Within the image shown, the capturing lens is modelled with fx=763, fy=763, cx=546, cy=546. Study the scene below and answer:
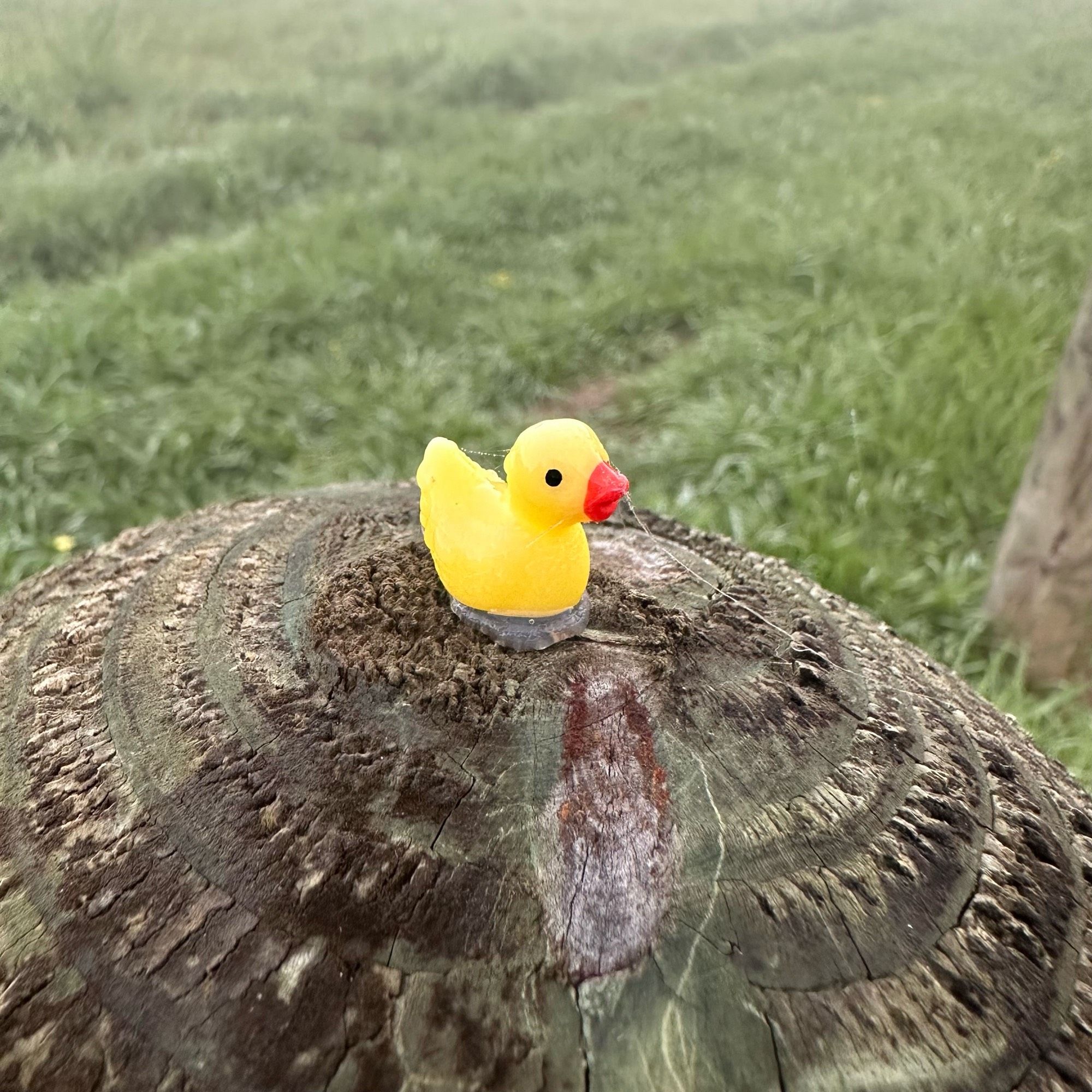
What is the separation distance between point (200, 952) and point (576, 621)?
64 centimetres

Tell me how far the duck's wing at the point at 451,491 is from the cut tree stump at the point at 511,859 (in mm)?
149

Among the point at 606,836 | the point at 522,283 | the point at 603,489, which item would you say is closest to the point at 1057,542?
the point at 603,489

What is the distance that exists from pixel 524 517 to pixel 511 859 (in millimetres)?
491

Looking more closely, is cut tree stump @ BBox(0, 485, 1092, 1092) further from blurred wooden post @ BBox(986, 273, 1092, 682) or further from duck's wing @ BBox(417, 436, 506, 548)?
blurred wooden post @ BBox(986, 273, 1092, 682)

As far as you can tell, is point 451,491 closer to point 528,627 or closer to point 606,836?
point 528,627

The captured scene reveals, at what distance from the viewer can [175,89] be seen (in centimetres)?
569

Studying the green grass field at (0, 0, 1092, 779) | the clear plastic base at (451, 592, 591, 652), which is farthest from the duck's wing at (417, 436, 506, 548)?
the green grass field at (0, 0, 1092, 779)

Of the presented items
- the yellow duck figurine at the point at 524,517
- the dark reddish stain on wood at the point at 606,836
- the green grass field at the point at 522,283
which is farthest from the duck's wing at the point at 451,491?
the green grass field at the point at 522,283

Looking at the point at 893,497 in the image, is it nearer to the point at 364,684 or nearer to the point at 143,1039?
the point at 364,684

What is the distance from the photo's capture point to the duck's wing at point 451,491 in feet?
3.92

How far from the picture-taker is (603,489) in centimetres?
108

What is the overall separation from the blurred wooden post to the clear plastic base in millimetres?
2100

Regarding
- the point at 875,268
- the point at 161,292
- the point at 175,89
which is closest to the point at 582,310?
the point at 875,268

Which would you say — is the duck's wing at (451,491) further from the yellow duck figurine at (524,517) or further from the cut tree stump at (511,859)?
the cut tree stump at (511,859)
